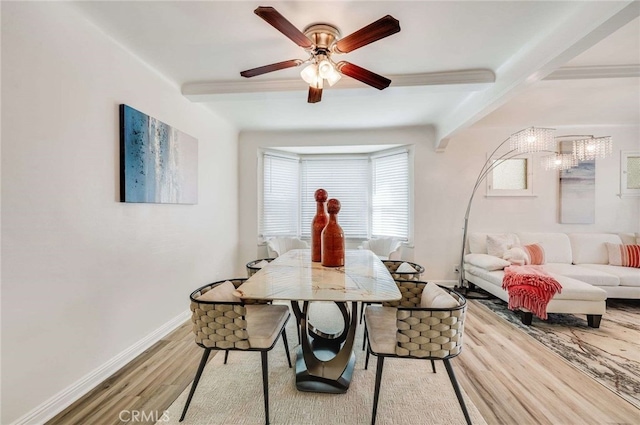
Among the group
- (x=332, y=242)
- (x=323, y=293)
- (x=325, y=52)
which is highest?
(x=325, y=52)

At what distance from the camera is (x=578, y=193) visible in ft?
13.6

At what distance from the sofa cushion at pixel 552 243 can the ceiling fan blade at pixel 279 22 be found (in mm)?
4029

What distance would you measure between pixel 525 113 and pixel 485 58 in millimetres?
1871

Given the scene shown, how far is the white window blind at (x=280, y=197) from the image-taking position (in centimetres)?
462

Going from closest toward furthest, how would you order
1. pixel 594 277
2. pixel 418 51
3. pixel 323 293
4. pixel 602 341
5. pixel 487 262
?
pixel 323 293
pixel 418 51
pixel 602 341
pixel 594 277
pixel 487 262

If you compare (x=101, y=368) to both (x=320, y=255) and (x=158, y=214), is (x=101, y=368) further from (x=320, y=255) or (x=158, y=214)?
(x=320, y=255)

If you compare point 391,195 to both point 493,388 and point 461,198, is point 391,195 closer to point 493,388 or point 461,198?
point 461,198

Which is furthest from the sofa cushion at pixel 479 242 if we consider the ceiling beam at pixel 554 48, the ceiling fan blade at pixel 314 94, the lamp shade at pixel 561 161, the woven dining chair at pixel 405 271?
the ceiling fan blade at pixel 314 94

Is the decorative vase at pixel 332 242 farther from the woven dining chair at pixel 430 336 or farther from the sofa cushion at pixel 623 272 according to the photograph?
the sofa cushion at pixel 623 272

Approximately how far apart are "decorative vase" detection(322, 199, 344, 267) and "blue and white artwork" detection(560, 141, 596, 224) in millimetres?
4150

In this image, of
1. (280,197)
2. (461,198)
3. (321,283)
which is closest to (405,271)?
(321,283)

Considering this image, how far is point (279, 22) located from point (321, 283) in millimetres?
1352

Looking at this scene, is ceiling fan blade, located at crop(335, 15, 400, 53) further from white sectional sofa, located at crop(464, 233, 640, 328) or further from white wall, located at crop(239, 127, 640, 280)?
white sectional sofa, located at crop(464, 233, 640, 328)

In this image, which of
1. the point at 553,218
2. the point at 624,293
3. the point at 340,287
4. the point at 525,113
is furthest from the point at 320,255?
the point at 553,218
